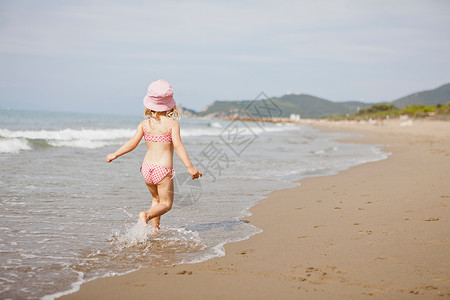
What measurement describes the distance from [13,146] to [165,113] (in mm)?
11486

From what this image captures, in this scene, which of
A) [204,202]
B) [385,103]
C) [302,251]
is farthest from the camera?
[385,103]

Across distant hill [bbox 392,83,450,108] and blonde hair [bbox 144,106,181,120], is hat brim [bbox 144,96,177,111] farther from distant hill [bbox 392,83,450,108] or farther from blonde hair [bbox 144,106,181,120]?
distant hill [bbox 392,83,450,108]

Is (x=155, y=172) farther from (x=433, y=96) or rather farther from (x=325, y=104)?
(x=325, y=104)

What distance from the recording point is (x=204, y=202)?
21.7 feet

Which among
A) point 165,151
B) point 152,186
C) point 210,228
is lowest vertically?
point 210,228

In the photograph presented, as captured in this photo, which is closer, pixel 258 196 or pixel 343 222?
pixel 343 222

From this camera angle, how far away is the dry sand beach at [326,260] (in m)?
2.91

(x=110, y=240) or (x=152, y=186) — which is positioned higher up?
(x=152, y=186)

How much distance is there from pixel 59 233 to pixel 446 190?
601 cm

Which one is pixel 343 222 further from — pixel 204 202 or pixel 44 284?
pixel 44 284

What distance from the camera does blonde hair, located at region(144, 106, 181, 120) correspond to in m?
4.34

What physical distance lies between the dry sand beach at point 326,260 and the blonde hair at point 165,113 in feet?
5.06

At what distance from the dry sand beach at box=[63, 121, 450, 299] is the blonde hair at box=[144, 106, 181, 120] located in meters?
1.54

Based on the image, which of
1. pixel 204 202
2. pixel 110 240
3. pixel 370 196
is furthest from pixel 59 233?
pixel 370 196
